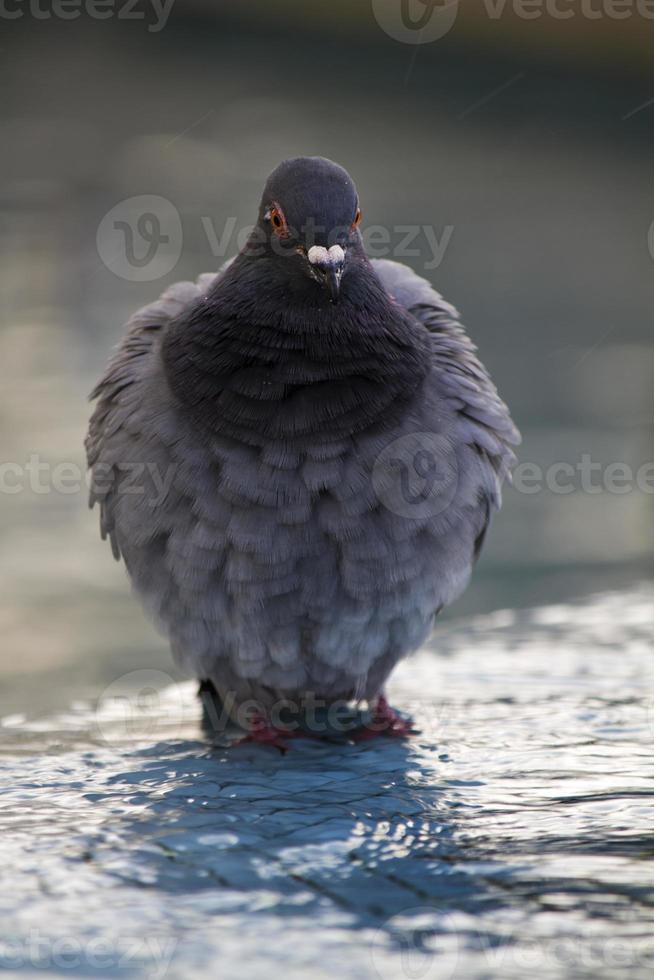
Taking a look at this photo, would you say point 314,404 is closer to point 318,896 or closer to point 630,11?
point 318,896

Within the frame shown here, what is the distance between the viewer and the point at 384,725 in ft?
19.0

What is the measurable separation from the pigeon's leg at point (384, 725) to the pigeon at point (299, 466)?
0.10 ft

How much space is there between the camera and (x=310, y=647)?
5.54 metres

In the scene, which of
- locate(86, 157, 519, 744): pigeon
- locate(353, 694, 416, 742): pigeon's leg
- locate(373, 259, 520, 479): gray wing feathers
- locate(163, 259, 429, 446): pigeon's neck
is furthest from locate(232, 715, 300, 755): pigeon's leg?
locate(373, 259, 520, 479): gray wing feathers

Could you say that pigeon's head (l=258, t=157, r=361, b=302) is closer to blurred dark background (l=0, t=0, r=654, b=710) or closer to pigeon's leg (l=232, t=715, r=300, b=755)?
pigeon's leg (l=232, t=715, r=300, b=755)

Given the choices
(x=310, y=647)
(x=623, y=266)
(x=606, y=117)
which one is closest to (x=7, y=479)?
(x=310, y=647)

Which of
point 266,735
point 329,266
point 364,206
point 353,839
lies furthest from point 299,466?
point 364,206

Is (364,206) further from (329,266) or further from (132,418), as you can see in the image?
(329,266)

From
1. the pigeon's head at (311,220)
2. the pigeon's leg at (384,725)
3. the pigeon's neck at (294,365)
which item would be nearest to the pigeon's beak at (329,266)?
the pigeon's head at (311,220)

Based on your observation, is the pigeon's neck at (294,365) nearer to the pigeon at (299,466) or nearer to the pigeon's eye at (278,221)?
the pigeon at (299,466)

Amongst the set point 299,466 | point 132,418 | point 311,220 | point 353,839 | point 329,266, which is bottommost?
point 353,839

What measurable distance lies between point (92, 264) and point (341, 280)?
9929mm

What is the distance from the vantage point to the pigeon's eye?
5301mm

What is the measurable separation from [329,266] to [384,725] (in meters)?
1.88
